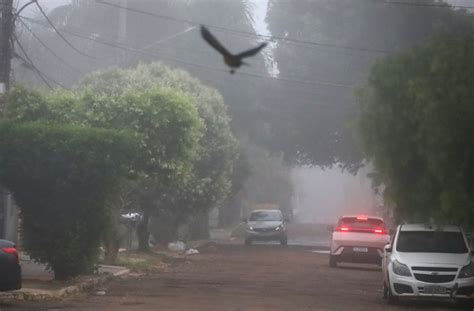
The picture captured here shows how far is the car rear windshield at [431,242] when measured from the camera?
2085 cm

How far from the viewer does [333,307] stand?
62.2 feet

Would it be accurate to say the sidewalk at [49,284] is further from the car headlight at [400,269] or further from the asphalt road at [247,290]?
the car headlight at [400,269]

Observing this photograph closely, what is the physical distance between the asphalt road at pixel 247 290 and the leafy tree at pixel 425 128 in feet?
7.24

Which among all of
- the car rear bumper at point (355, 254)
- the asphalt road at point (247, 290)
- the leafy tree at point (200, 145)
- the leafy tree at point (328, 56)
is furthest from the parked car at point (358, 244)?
the leafy tree at point (328, 56)

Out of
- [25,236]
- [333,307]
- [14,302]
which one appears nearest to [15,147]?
[25,236]

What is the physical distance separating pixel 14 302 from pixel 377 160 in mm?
8159

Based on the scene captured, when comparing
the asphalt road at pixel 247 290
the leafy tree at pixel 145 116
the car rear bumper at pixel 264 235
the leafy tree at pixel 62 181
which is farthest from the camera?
the car rear bumper at pixel 264 235

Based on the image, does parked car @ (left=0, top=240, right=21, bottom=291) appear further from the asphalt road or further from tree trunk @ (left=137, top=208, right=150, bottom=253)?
tree trunk @ (left=137, top=208, right=150, bottom=253)

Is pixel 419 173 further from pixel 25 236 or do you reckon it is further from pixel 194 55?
pixel 194 55

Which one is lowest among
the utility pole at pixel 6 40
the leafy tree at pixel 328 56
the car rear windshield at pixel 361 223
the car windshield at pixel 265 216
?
the car rear windshield at pixel 361 223

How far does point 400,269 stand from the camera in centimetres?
2000

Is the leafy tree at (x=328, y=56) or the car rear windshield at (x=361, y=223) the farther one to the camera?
the leafy tree at (x=328, y=56)

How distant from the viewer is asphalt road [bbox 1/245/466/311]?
1880 centimetres

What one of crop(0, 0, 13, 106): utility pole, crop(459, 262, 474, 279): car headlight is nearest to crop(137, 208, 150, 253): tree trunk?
crop(0, 0, 13, 106): utility pole
